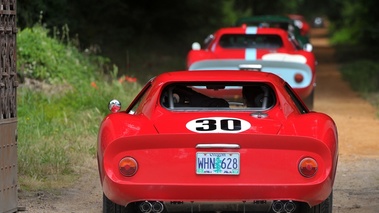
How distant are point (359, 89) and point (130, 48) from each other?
7.88 metres

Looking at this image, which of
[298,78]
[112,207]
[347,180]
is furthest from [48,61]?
[112,207]

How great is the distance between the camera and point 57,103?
1525cm

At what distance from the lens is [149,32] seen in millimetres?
31438

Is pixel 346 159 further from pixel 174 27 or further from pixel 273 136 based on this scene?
pixel 174 27

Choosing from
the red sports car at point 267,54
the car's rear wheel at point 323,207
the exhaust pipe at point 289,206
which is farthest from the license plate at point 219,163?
the red sports car at point 267,54

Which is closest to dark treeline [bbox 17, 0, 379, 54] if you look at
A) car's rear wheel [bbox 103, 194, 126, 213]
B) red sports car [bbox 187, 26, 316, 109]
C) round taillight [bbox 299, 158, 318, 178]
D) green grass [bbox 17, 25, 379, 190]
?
green grass [bbox 17, 25, 379, 190]

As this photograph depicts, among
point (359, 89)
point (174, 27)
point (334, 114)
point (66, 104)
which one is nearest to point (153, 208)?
point (66, 104)

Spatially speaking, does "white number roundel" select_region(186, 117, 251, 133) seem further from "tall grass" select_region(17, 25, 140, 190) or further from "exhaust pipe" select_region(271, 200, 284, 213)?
"tall grass" select_region(17, 25, 140, 190)

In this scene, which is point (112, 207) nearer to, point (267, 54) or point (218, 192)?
point (218, 192)

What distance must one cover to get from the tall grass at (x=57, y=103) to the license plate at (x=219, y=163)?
10.1 feet

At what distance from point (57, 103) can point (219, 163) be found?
820cm

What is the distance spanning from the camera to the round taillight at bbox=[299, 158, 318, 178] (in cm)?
735

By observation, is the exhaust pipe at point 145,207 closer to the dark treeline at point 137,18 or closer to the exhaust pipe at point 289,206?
the exhaust pipe at point 289,206

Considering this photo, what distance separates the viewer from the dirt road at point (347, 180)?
29.9ft
